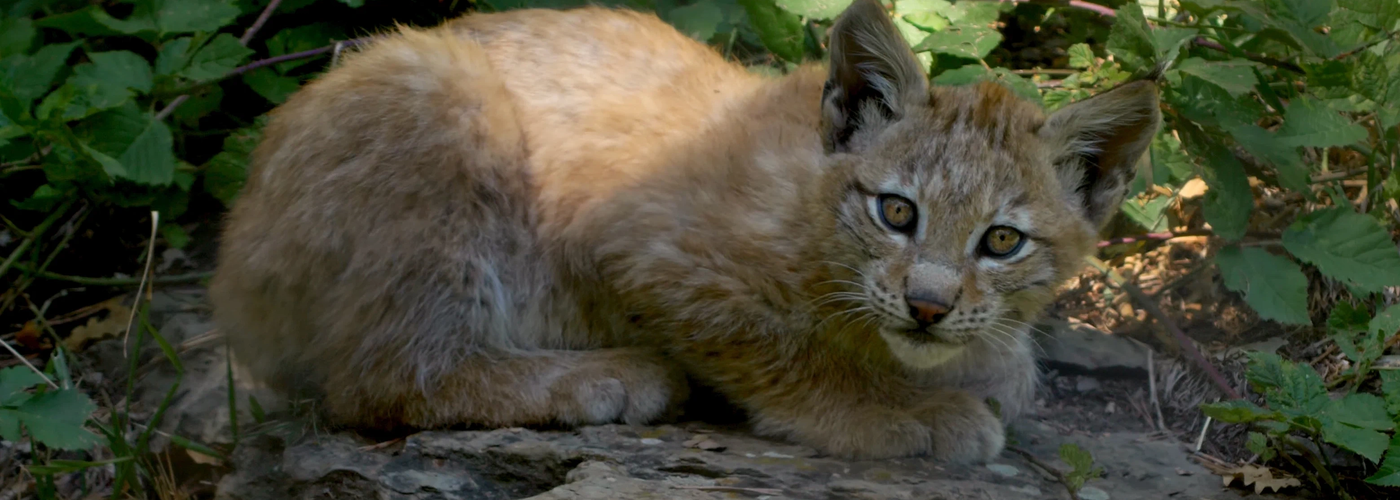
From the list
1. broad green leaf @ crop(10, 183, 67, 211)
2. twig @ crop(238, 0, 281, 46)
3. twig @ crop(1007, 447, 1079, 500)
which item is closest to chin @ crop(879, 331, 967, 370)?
twig @ crop(1007, 447, 1079, 500)

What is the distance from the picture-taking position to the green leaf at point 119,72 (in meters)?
4.29

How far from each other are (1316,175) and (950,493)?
254 centimetres

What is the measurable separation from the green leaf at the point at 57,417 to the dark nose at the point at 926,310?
2.47m

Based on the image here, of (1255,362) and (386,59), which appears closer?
(1255,362)

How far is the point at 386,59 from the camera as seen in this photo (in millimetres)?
3961

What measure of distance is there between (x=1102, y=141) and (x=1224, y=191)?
74 centimetres

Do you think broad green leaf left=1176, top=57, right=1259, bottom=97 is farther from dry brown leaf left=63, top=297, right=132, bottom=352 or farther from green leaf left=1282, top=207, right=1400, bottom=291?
dry brown leaf left=63, top=297, right=132, bottom=352

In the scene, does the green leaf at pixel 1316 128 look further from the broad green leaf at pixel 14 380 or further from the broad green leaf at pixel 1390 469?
A: the broad green leaf at pixel 14 380

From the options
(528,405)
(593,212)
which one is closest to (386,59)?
(593,212)

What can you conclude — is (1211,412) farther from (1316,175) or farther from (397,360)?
(397,360)

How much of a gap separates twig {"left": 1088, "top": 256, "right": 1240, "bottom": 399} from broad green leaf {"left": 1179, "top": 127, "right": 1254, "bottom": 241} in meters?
0.47

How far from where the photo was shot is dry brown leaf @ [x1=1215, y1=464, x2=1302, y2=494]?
3.30 m

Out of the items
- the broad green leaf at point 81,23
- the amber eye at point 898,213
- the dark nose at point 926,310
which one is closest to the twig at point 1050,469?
the dark nose at point 926,310

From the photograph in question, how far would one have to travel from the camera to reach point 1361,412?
3.13 metres
